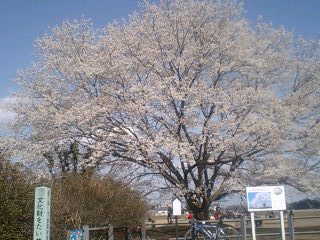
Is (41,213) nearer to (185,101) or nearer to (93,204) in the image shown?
(93,204)

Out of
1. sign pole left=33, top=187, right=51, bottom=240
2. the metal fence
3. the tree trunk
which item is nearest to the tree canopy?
the metal fence

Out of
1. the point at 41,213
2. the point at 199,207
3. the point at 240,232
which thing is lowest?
the point at 240,232

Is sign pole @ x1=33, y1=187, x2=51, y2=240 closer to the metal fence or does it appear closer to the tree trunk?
the metal fence

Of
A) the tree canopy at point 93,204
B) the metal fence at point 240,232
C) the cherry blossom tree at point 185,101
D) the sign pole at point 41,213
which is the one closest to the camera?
the sign pole at point 41,213

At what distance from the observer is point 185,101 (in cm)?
1831

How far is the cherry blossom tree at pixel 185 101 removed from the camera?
17672 millimetres

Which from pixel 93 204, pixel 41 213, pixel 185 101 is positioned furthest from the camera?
pixel 185 101

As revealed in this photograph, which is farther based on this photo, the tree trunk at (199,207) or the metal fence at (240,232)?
the tree trunk at (199,207)

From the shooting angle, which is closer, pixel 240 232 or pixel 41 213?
A: pixel 41 213

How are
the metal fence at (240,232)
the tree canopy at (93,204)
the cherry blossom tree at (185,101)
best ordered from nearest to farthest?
the tree canopy at (93,204) < the metal fence at (240,232) < the cherry blossom tree at (185,101)

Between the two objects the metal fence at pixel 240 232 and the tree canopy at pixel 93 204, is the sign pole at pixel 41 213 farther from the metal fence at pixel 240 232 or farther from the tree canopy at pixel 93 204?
the tree canopy at pixel 93 204

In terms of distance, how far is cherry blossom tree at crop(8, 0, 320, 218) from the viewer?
17.7 m

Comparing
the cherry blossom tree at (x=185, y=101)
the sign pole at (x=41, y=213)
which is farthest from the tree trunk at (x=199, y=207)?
the sign pole at (x=41, y=213)

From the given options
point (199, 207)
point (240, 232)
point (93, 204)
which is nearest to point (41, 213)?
point (93, 204)
